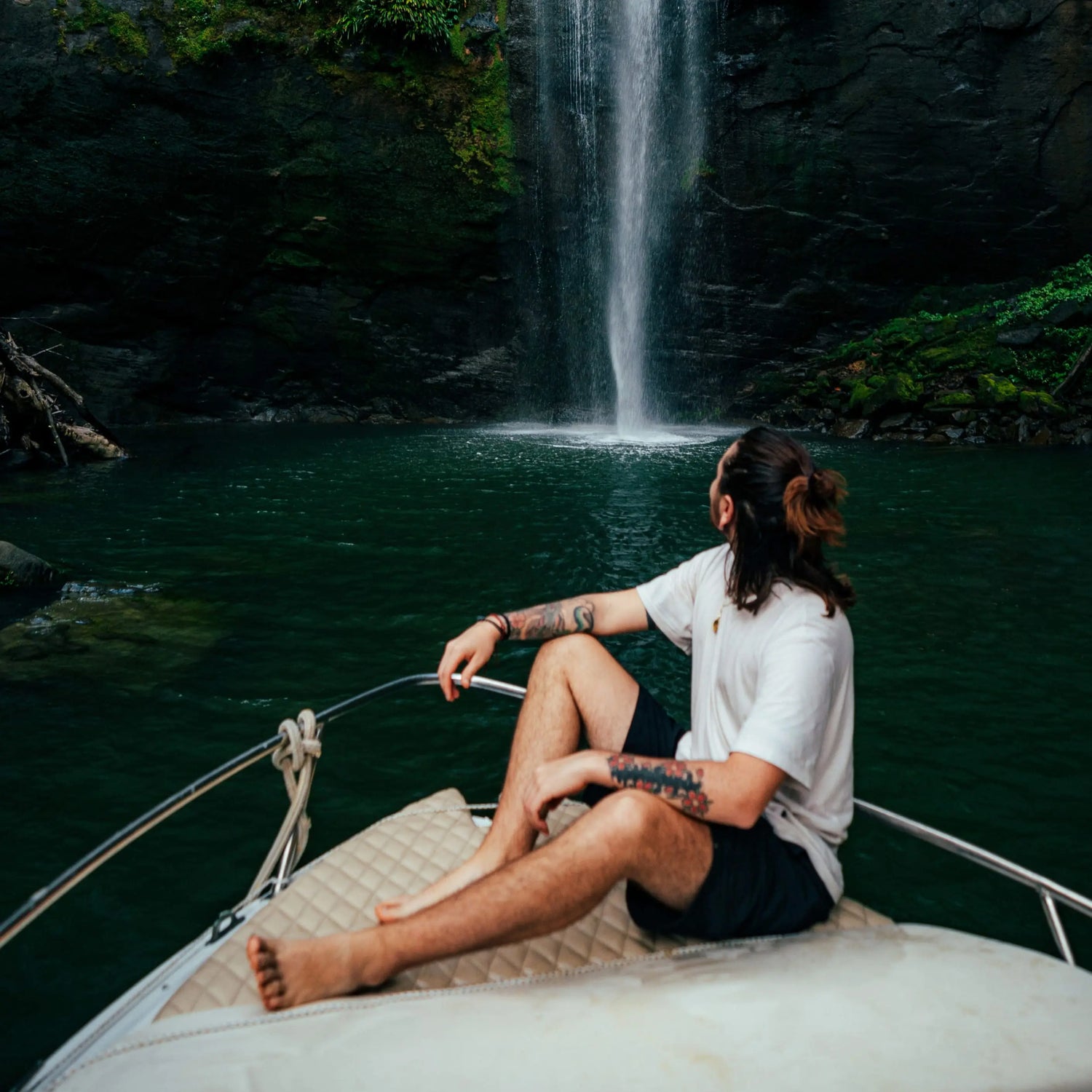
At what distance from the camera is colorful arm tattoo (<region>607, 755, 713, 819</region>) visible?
229 cm

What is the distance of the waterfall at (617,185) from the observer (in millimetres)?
20250

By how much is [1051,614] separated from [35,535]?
33.0ft

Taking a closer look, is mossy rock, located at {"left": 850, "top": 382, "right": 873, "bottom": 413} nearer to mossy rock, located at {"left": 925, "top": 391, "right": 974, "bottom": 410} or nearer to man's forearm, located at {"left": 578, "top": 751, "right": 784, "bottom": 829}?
mossy rock, located at {"left": 925, "top": 391, "right": 974, "bottom": 410}

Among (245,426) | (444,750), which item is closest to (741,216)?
(245,426)

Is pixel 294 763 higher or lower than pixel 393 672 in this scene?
higher

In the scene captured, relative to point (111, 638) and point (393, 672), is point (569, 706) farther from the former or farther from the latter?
point (111, 638)

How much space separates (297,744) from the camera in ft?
9.09

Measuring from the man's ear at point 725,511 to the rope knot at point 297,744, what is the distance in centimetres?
140

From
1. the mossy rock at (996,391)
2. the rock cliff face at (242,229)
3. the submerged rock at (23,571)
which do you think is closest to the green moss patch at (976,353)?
the mossy rock at (996,391)

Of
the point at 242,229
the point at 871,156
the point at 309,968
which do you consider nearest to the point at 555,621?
the point at 309,968

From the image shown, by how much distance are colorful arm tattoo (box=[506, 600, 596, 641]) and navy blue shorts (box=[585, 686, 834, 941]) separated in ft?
3.43

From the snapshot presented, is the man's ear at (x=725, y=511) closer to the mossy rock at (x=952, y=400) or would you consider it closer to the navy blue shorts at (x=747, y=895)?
the navy blue shorts at (x=747, y=895)

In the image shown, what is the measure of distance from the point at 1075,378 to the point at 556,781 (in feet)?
63.3

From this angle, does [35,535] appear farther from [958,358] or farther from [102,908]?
[958,358]
